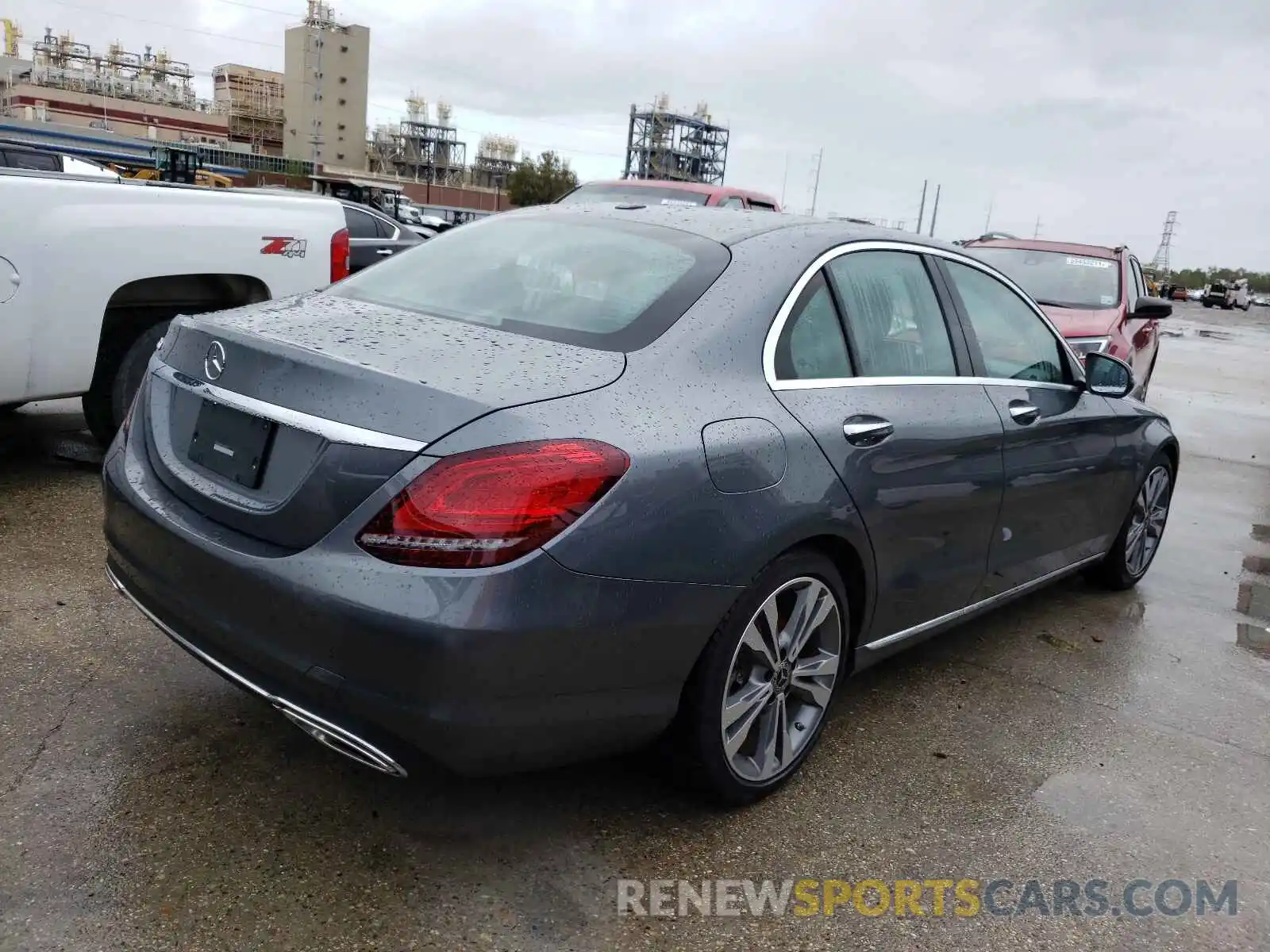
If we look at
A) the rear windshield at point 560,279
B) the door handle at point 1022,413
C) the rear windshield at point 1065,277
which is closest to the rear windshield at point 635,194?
the rear windshield at point 1065,277

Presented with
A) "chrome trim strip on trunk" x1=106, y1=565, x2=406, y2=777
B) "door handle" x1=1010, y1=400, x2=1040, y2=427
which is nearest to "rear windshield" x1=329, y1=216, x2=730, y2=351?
"chrome trim strip on trunk" x1=106, y1=565, x2=406, y2=777

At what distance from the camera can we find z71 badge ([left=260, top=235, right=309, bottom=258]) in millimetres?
5410

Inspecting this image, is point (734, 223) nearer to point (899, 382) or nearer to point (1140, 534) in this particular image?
point (899, 382)

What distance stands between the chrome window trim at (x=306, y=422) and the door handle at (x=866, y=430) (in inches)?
49.7

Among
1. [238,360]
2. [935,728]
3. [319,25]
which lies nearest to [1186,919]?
[935,728]

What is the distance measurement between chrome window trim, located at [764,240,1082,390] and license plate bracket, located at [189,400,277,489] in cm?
126

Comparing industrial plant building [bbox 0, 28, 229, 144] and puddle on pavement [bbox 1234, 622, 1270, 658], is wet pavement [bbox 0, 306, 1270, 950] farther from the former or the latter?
industrial plant building [bbox 0, 28, 229, 144]

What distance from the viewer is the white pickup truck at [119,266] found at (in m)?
4.50

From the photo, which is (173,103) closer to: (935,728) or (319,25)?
(319,25)

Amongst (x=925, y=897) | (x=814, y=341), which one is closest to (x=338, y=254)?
(x=814, y=341)

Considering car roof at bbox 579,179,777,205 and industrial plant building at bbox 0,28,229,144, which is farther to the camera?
industrial plant building at bbox 0,28,229,144

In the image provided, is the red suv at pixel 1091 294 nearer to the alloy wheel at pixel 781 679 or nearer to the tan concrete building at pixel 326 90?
the alloy wheel at pixel 781 679

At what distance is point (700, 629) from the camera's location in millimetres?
2496

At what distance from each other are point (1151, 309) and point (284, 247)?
699cm
